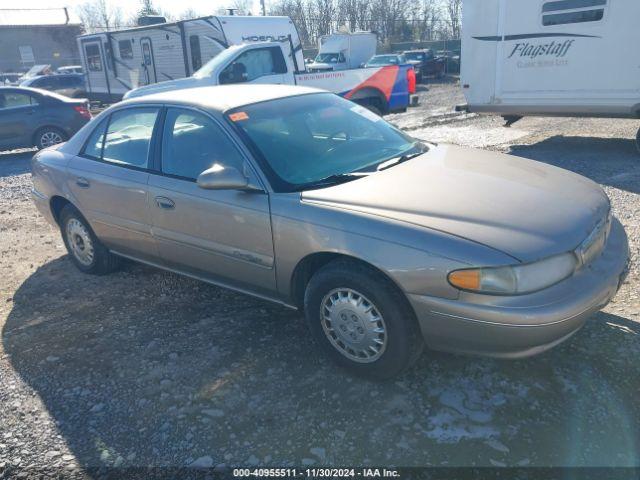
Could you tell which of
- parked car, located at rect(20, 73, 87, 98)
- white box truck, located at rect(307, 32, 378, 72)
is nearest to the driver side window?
parked car, located at rect(20, 73, 87, 98)

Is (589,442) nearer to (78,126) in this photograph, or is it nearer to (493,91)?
(493,91)

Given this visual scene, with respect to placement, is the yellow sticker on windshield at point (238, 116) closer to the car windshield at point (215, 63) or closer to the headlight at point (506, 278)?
the headlight at point (506, 278)

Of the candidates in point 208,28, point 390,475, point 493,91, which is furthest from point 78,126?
point 390,475

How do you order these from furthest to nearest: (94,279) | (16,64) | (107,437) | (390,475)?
(16,64), (94,279), (107,437), (390,475)

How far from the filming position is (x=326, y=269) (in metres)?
3.12

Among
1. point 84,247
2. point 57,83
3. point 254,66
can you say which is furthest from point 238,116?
point 57,83

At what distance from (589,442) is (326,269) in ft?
5.25

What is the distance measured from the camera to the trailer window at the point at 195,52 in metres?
13.5

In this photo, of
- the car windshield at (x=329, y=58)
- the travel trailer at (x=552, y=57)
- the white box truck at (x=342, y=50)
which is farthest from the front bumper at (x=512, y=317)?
the car windshield at (x=329, y=58)

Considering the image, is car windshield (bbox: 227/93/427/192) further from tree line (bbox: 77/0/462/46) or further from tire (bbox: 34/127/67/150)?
tree line (bbox: 77/0/462/46)

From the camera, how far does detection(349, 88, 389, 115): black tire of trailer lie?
11.7 meters

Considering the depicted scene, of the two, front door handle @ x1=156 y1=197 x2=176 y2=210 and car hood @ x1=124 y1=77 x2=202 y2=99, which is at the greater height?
car hood @ x1=124 y1=77 x2=202 y2=99

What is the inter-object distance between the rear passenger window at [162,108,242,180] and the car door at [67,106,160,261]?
21cm

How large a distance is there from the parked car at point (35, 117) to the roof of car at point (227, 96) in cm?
863
